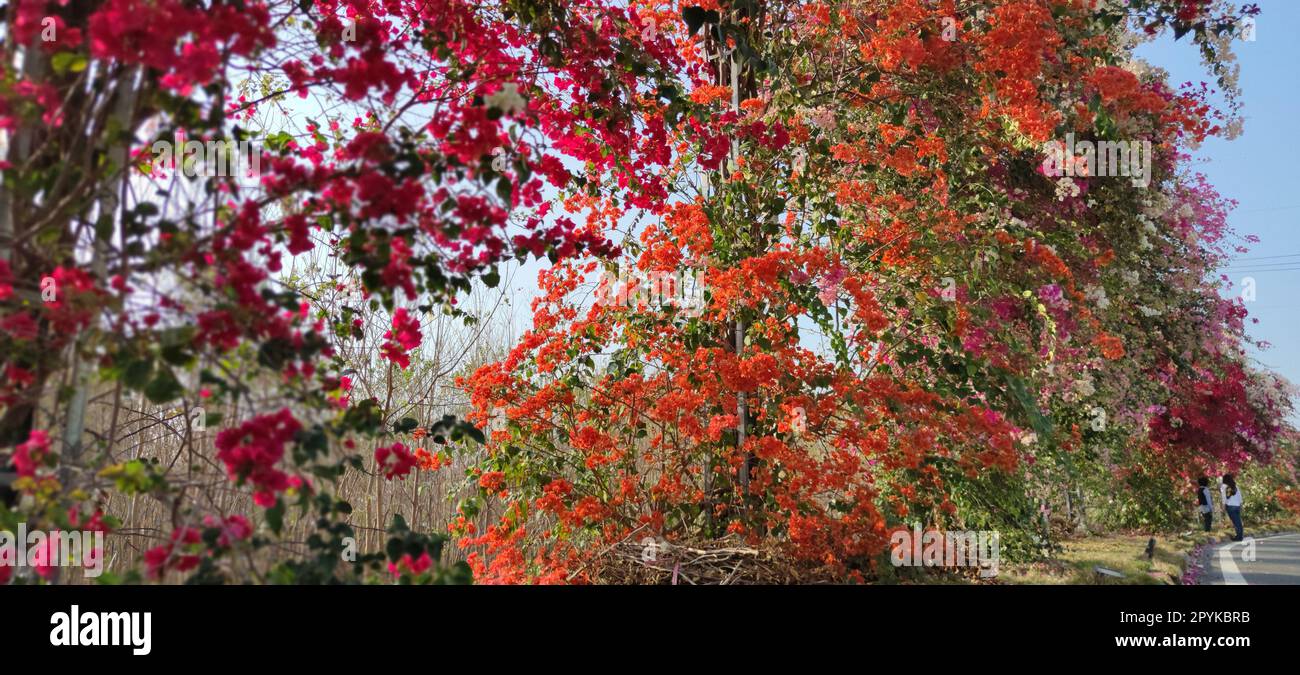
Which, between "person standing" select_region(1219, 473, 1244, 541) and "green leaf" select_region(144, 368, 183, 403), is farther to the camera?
"person standing" select_region(1219, 473, 1244, 541)

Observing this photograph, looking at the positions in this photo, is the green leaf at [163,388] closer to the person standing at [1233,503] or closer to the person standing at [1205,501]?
the person standing at [1205,501]

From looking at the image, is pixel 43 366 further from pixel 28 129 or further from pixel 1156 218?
pixel 1156 218

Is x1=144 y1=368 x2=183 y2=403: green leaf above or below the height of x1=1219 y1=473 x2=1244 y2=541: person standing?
above

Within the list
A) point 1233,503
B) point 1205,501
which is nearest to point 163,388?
point 1233,503

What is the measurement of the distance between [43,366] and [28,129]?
0.58 metres

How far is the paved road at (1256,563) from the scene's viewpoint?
715cm

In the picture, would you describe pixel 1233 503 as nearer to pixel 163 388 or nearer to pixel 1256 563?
pixel 1256 563

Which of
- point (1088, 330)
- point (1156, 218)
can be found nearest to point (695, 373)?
point (1088, 330)

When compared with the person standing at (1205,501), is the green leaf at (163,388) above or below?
above

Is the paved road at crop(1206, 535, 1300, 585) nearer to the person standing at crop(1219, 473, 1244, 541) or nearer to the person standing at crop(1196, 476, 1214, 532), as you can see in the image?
the person standing at crop(1219, 473, 1244, 541)

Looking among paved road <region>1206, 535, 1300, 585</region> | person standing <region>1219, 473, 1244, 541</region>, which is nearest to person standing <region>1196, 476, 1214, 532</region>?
person standing <region>1219, 473, 1244, 541</region>

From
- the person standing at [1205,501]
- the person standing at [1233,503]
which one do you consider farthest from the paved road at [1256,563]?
the person standing at [1205,501]

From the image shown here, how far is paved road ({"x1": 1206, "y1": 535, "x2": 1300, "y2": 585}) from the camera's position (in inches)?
282

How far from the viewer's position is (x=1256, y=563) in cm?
842
